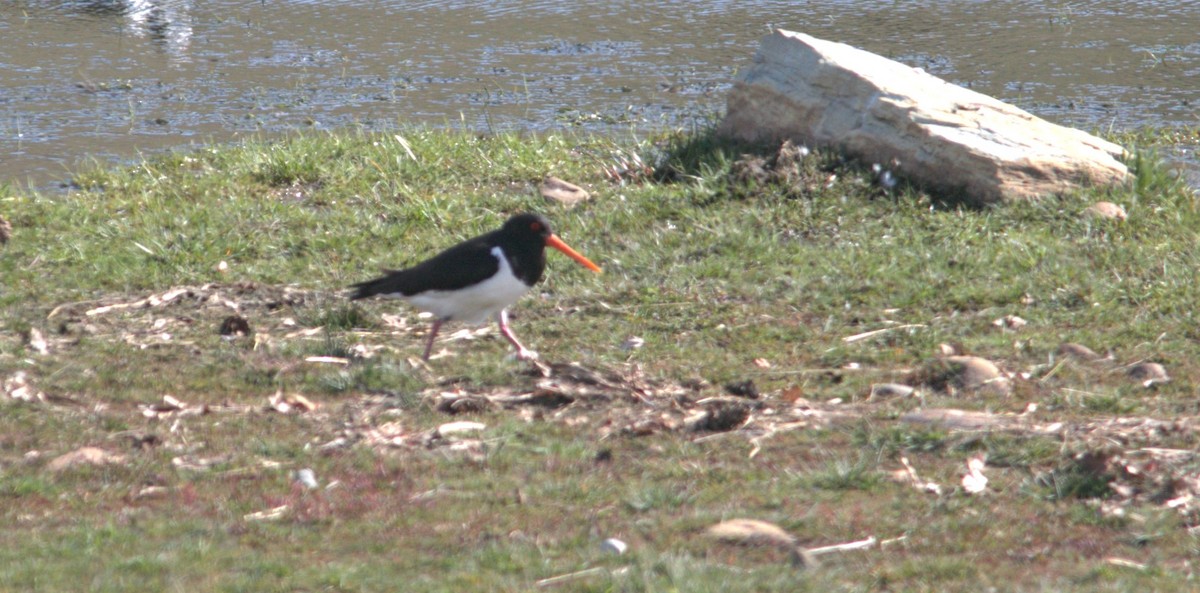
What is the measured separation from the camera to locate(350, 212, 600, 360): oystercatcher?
596 centimetres

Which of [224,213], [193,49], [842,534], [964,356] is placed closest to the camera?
[842,534]

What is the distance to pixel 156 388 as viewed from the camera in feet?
18.9

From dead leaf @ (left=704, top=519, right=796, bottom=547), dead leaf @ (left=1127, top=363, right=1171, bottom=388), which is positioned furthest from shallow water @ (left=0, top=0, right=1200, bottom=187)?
dead leaf @ (left=704, top=519, right=796, bottom=547)

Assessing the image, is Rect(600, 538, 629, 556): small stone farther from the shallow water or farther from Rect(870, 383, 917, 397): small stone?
the shallow water

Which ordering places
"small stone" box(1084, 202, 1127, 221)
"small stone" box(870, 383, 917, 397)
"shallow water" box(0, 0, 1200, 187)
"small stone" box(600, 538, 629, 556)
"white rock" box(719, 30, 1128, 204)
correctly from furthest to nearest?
"shallow water" box(0, 0, 1200, 187), "white rock" box(719, 30, 1128, 204), "small stone" box(1084, 202, 1127, 221), "small stone" box(870, 383, 917, 397), "small stone" box(600, 538, 629, 556)

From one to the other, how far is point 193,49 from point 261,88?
5.85 feet

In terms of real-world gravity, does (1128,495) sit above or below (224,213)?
above

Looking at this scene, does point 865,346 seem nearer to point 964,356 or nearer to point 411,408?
point 964,356

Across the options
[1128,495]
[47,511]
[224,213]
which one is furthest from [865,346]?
[224,213]

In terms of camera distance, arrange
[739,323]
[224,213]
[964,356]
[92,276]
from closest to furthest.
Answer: [964,356], [739,323], [92,276], [224,213]

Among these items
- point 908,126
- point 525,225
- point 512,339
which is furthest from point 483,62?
point 512,339

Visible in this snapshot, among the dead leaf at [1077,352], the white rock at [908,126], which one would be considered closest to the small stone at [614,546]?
the dead leaf at [1077,352]

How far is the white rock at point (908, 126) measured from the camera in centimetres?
791

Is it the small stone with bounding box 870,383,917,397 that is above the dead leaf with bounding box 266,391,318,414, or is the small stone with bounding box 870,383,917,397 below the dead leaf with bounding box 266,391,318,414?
above
